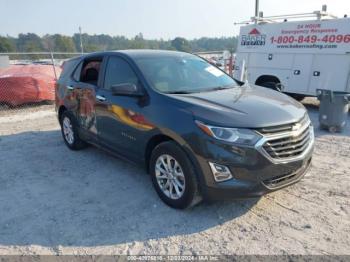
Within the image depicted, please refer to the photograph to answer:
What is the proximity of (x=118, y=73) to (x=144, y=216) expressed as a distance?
2082 mm

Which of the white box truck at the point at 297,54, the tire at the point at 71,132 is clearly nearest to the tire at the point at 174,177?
the tire at the point at 71,132

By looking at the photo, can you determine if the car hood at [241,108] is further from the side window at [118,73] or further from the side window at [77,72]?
the side window at [77,72]

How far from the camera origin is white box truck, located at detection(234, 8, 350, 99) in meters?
8.54

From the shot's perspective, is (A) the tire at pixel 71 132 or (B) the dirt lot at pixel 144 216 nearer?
(B) the dirt lot at pixel 144 216

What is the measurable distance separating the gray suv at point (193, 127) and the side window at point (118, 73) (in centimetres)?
1

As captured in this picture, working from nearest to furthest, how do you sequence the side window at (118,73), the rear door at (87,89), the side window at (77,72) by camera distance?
1. the side window at (118,73)
2. the rear door at (87,89)
3. the side window at (77,72)

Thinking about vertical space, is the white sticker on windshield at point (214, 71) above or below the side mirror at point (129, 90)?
above

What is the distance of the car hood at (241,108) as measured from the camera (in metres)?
3.20

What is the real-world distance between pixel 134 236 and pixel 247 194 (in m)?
1.24

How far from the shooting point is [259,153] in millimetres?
3107

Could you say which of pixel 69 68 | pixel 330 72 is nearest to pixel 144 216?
pixel 69 68

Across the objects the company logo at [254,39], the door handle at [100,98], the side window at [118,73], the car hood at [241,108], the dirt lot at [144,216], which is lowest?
the dirt lot at [144,216]

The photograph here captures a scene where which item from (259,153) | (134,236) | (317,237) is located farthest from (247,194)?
(134,236)

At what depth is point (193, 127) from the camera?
129 inches
